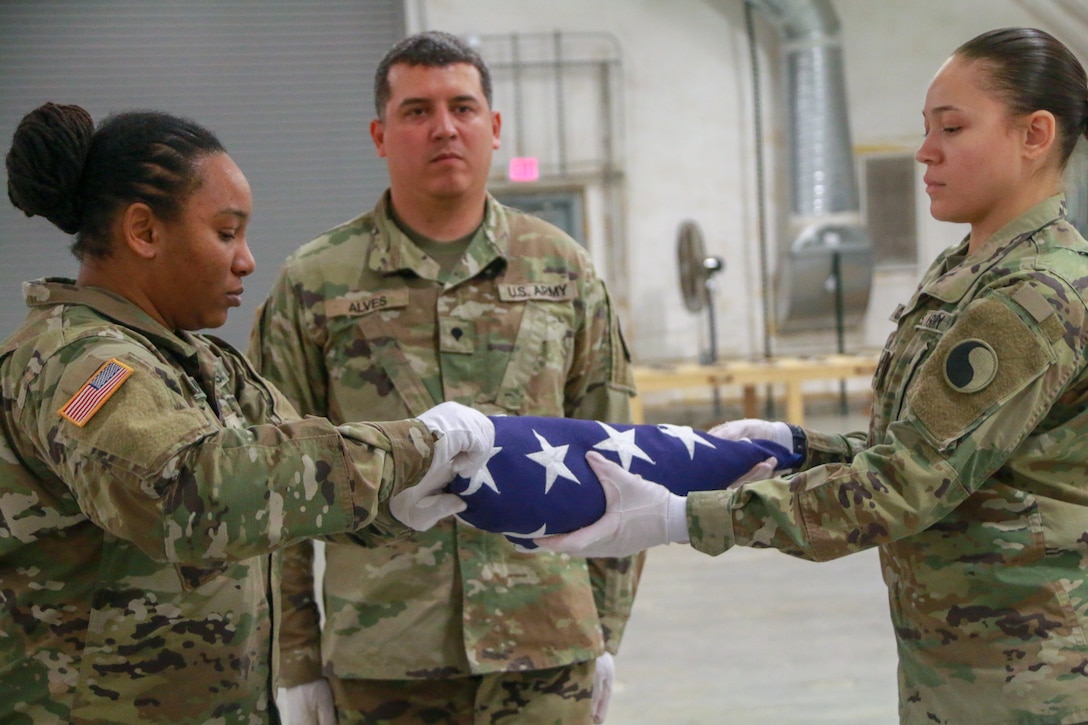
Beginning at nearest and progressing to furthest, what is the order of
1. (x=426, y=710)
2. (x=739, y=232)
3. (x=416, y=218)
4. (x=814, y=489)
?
(x=814, y=489) < (x=426, y=710) < (x=416, y=218) < (x=739, y=232)

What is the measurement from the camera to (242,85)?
8.66m

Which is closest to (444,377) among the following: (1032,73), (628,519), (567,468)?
(567,468)

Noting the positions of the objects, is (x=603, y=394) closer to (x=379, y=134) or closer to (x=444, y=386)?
(x=444, y=386)

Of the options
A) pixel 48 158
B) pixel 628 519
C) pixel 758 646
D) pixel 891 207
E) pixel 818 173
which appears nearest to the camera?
pixel 48 158

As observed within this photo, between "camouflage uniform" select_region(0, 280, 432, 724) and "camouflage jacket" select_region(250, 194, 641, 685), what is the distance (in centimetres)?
44

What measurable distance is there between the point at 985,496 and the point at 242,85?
804 cm

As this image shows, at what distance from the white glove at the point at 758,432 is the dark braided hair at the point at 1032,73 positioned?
2.15ft

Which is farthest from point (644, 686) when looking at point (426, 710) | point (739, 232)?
point (739, 232)

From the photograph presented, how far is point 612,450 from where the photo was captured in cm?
181

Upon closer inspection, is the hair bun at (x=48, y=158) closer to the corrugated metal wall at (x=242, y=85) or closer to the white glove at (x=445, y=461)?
the white glove at (x=445, y=461)

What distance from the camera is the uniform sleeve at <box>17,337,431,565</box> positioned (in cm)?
127

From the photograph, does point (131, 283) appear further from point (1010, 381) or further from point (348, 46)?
point (348, 46)

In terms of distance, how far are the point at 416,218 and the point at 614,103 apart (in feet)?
23.7

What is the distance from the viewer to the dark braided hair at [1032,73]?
1.58 m
